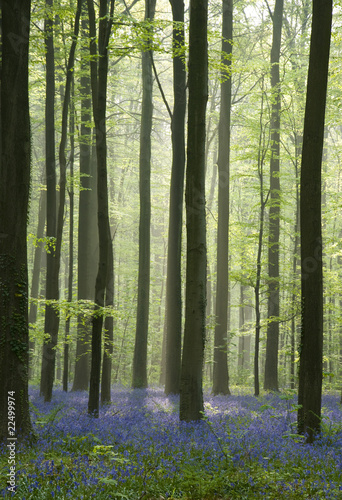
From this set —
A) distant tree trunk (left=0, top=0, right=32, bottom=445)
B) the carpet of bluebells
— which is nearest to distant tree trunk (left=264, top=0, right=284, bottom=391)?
the carpet of bluebells

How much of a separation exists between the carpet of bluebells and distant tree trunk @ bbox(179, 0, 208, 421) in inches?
28.4

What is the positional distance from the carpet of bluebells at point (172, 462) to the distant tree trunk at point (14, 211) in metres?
0.70

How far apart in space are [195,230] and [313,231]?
7.14 ft

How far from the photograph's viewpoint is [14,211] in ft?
22.4

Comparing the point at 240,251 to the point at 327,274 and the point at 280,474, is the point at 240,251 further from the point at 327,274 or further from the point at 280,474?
the point at 280,474

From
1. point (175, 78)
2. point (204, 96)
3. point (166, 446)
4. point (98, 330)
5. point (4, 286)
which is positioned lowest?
point (166, 446)

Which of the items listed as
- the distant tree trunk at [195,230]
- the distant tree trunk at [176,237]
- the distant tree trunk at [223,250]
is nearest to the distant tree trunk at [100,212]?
the distant tree trunk at [195,230]

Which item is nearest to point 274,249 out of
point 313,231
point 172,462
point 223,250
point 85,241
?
point 223,250

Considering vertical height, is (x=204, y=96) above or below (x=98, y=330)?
above

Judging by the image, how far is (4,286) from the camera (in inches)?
265

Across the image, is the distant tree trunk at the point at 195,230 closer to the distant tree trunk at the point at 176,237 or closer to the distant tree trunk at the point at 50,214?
the distant tree trunk at the point at 176,237

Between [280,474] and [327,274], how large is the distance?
14456mm

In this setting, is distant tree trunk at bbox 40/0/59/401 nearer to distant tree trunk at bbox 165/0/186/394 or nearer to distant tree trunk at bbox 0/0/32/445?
distant tree trunk at bbox 165/0/186/394

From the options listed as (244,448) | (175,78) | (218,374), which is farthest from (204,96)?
(218,374)
